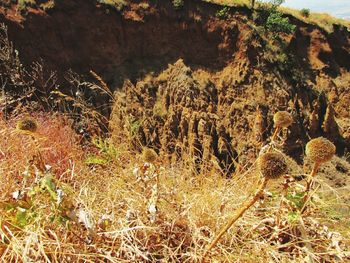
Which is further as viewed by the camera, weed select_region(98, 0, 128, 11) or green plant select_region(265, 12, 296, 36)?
green plant select_region(265, 12, 296, 36)

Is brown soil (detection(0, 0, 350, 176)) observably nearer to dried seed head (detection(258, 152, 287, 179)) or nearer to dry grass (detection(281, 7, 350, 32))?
dry grass (detection(281, 7, 350, 32))

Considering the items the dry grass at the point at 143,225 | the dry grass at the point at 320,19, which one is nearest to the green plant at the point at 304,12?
the dry grass at the point at 320,19

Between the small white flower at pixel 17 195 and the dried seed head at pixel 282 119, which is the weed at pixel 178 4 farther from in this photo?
the small white flower at pixel 17 195

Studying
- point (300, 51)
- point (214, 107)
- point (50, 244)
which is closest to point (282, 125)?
point (50, 244)

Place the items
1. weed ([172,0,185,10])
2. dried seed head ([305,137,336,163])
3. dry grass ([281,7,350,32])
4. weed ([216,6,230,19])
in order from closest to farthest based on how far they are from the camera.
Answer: dried seed head ([305,137,336,163]) < weed ([172,0,185,10]) < weed ([216,6,230,19]) < dry grass ([281,7,350,32])

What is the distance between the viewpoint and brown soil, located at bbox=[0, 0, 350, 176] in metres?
8.72

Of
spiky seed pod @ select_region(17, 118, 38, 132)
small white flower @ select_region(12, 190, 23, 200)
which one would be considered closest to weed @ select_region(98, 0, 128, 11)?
spiky seed pod @ select_region(17, 118, 38, 132)

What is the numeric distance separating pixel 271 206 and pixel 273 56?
8201mm

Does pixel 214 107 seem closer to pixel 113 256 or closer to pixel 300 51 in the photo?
pixel 300 51

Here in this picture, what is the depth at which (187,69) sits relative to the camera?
934cm

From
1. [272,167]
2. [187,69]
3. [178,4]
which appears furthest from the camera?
[178,4]

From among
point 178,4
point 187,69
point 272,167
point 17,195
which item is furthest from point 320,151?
point 178,4

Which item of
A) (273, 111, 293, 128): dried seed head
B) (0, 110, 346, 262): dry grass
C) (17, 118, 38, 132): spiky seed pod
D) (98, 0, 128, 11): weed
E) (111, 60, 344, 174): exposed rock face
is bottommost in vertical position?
(111, 60, 344, 174): exposed rock face

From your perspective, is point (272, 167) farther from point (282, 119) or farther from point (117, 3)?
point (117, 3)
